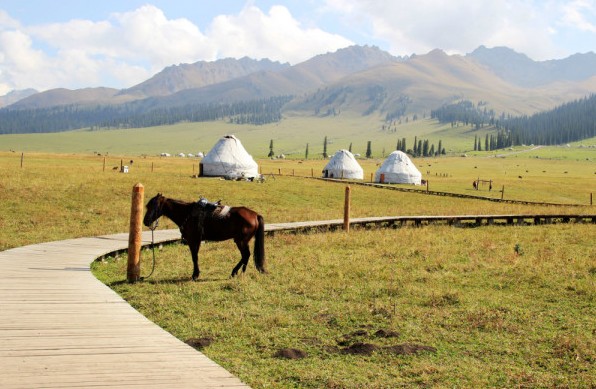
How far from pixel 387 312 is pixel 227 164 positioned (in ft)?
145

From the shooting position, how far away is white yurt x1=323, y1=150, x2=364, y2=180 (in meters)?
69.4

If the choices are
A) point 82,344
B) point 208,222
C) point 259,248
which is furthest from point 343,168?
point 82,344

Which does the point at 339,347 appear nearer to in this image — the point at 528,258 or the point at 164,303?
the point at 164,303

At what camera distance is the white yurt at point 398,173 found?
65062 millimetres

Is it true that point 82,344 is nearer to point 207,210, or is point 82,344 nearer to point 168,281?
point 168,281

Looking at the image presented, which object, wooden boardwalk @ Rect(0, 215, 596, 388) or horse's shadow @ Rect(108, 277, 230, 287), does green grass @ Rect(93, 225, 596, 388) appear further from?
wooden boardwalk @ Rect(0, 215, 596, 388)

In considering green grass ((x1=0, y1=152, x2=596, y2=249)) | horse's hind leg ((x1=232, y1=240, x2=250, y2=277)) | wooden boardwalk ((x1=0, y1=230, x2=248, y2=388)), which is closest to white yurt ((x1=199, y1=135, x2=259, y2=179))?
green grass ((x1=0, y1=152, x2=596, y2=249))

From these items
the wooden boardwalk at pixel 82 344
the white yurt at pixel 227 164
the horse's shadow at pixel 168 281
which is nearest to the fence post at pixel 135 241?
the horse's shadow at pixel 168 281

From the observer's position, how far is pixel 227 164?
5297 cm

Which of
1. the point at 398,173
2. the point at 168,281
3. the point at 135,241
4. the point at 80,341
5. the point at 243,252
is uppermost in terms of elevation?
the point at 398,173

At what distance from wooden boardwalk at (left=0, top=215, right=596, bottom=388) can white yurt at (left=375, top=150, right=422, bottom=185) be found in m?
55.0

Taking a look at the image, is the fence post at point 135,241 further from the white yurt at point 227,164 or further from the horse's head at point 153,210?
the white yurt at point 227,164

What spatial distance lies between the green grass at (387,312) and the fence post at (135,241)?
13.1 inches

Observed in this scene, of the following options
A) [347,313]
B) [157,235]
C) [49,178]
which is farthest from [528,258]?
[49,178]
